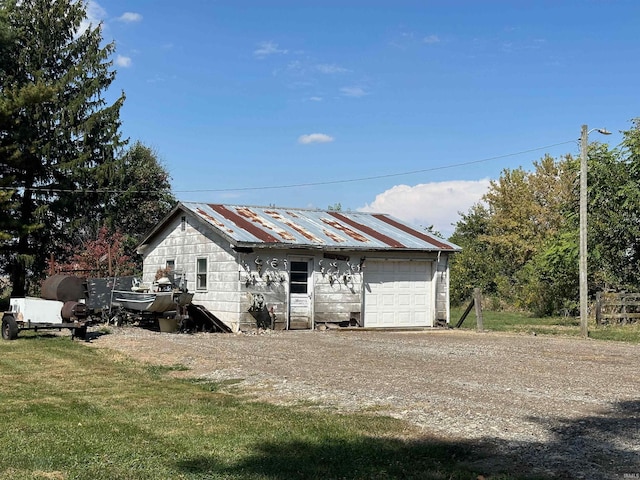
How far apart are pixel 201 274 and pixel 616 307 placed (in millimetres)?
14556

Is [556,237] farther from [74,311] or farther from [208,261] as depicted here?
[74,311]

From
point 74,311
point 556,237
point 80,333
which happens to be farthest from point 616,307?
point 74,311

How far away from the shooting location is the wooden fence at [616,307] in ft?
75.6

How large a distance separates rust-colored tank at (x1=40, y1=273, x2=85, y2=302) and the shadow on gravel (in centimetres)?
1223

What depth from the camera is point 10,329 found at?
1545 centimetres

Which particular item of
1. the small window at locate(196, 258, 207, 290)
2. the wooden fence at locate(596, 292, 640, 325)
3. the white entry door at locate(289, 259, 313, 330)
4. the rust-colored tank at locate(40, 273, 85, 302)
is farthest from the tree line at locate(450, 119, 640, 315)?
the rust-colored tank at locate(40, 273, 85, 302)

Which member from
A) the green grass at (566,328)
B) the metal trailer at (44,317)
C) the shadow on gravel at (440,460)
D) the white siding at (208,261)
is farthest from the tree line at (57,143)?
the shadow on gravel at (440,460)

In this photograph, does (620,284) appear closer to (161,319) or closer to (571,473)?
(161,319)

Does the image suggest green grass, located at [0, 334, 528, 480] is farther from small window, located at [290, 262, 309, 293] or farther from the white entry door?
small window, located at [290, 262, 309, 293]

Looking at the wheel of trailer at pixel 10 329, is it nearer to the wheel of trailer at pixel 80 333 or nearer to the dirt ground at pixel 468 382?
the wheel of trailer at pixel 80 333

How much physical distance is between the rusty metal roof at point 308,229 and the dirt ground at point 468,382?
3.40m

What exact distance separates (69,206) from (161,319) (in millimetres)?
15201

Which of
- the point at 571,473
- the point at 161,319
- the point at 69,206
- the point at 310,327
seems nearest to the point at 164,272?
the point at 161,319

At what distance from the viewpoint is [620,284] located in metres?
26.5
